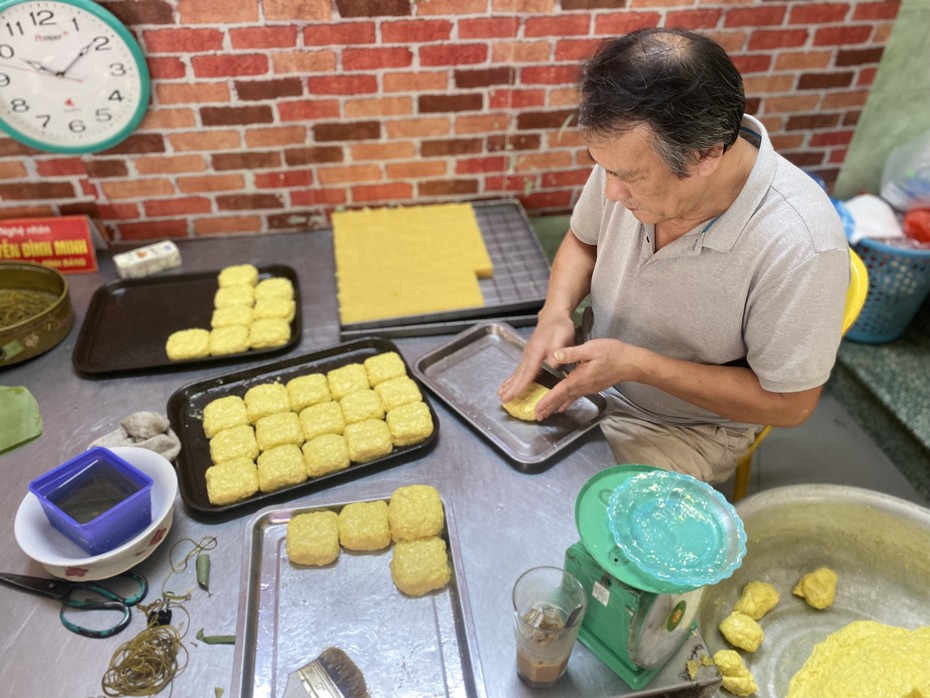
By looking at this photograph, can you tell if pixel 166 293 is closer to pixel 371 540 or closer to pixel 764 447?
pixel 371 540

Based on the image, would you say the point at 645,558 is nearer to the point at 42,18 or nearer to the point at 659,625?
the point at 659,625

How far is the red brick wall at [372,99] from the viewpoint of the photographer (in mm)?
2490

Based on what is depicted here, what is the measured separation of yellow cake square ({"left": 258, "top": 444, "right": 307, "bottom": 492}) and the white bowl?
0.23 metres

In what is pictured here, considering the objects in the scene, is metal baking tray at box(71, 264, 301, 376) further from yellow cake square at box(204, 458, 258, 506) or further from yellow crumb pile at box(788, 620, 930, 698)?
yellow crumb pile at box(788, 620, 930, 698)

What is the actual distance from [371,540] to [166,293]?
1.46 metres

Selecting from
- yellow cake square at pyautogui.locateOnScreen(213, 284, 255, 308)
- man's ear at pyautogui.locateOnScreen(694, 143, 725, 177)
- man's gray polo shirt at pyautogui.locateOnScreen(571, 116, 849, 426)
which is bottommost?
yellow cake square at pyautogui.locateOnScreen(213, 284, 255, 308)

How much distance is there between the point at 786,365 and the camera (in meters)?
1.71

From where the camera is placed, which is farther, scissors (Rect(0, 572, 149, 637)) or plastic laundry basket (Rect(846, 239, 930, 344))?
plastic laundry basket (Rect(846, 239, 930, 344))

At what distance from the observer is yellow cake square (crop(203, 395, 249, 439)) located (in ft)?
6.66

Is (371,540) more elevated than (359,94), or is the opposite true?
(359,94)

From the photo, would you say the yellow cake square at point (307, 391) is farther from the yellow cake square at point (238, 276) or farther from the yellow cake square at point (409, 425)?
the yellow cake square at point (238, 276)

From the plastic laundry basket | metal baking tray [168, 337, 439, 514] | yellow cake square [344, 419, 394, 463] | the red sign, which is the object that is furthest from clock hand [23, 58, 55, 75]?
the plastic laundry basket

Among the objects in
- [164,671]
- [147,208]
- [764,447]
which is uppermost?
[147,208]

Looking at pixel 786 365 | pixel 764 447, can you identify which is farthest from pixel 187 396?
pixel 764 447
